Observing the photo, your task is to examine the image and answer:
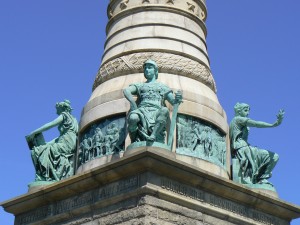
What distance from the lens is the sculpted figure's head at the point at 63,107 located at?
14.6 meters

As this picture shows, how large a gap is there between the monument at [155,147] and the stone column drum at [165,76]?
27mm

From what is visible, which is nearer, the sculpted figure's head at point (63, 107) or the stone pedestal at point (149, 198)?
the stone pedestal at point (149, 198)

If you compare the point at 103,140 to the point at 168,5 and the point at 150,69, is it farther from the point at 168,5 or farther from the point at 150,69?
the point at 168,5

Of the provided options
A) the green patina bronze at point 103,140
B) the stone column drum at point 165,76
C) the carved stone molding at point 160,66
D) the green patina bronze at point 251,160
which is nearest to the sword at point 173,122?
the stone column drum at point 165,76

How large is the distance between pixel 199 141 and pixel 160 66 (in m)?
2.11

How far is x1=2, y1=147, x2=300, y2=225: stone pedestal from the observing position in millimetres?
11648

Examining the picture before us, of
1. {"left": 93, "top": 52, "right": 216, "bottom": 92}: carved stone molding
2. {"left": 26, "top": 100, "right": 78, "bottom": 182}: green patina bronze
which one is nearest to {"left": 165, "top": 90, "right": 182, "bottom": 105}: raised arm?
{"left": 93, "top": 52, "right": 216, "bottom": 92}: carved stone molding

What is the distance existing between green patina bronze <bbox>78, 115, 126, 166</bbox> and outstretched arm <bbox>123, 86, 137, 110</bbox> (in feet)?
2.95

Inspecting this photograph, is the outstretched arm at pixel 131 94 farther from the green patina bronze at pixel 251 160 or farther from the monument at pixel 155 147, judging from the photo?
the green patina bronze at pixel 251 160

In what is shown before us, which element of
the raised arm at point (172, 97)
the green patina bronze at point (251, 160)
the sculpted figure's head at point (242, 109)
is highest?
the sculpted figure's head at point (242, 109)

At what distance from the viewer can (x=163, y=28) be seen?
15500mm

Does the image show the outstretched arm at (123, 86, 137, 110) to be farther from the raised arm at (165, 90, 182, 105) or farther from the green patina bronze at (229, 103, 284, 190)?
the green patina bronze at (229, 103, 284, 190)

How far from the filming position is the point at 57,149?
14125 mm

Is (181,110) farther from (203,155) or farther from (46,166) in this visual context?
(46,166)
